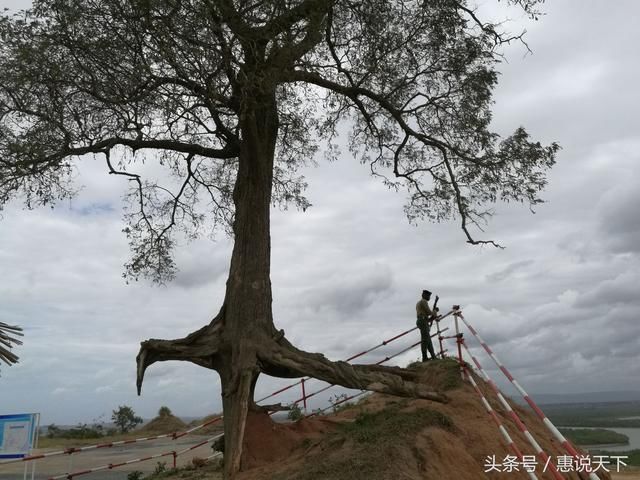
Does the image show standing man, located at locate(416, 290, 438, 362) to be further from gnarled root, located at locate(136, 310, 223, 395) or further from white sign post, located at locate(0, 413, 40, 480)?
white sign post, located at locate(0, 413, 40, 480)

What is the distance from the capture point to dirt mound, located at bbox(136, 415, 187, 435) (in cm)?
2703

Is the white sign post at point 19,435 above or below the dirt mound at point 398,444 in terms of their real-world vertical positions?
above

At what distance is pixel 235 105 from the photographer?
31.1ft

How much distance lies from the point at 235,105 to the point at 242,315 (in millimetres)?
3626

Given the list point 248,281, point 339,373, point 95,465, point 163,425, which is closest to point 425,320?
point 339,373

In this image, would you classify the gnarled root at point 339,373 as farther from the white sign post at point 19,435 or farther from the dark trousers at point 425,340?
the white sign post at point 19,435

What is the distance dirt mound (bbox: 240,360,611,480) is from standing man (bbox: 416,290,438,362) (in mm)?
1465

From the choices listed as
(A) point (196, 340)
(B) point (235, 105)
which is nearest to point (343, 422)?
(A) point (196, 340)

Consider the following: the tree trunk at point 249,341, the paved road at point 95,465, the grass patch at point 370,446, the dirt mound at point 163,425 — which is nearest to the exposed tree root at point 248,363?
the tree trunk at point 249,341

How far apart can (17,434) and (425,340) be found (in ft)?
26.3

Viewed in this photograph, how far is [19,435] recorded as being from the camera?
9320 mm

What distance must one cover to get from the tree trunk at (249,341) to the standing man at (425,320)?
211 cm

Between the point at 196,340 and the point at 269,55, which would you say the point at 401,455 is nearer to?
the point at 196,340

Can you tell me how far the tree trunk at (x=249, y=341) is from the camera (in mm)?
8602
